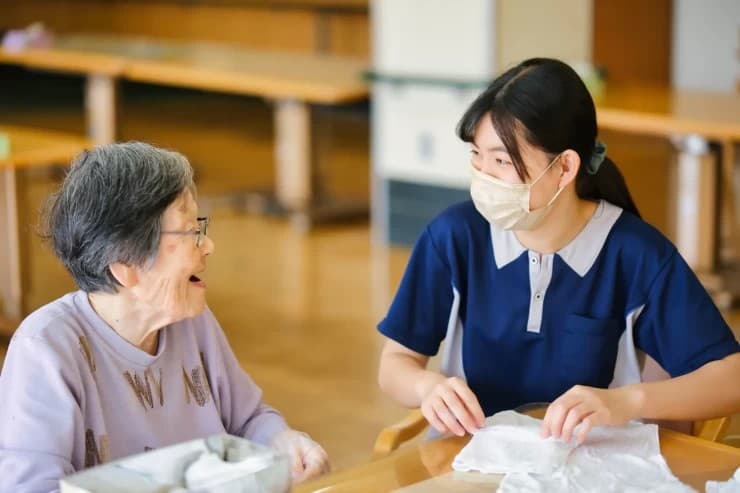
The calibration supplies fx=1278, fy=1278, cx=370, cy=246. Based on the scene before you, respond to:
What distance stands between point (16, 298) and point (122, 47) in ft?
10.7

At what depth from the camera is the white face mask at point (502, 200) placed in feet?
6.97

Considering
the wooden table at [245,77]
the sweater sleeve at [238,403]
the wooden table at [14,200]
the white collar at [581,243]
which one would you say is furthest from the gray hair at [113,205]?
the wooden table at [245,77]

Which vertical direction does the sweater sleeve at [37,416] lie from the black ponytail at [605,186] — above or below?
below

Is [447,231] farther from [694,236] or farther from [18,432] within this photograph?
[694,236]

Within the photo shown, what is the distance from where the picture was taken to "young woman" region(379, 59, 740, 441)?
6.90 feet

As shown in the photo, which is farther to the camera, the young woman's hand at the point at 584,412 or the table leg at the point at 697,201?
the table leg at the point at 697,201

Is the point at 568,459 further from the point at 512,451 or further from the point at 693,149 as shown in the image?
the point at 693,149

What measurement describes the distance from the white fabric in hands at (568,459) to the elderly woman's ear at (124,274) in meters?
0.54

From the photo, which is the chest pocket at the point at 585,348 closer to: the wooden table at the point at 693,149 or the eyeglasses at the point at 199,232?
the eyeglasses at the point at 199,232

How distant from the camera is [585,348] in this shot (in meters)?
2.20

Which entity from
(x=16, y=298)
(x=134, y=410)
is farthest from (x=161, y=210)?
(x=16, y=298)

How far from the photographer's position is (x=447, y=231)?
2270mm

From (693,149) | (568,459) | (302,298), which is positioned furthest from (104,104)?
(568,459)

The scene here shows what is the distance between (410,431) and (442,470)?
1.19 ft
